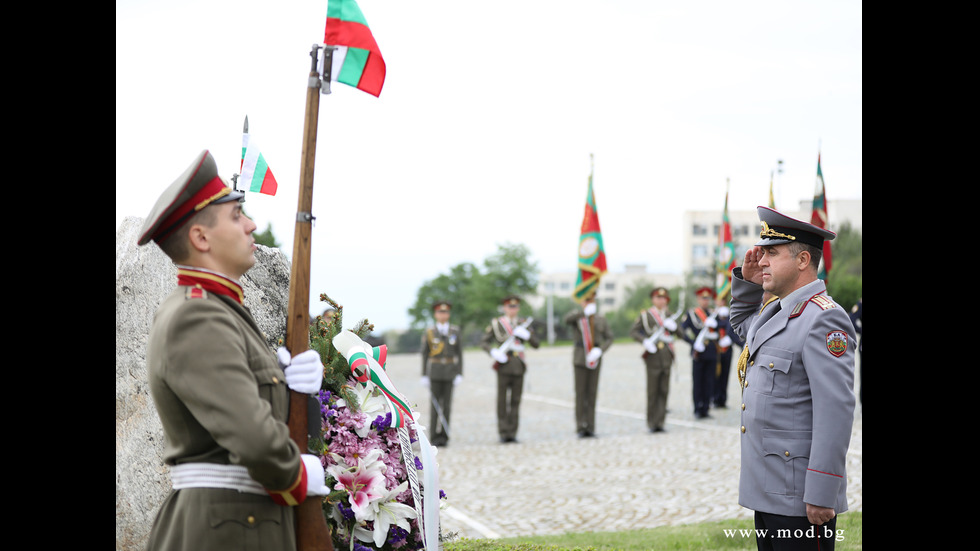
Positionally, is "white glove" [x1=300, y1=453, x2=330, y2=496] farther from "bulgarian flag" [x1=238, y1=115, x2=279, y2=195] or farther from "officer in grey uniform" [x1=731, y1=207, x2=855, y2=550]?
"officer in grey uniform" [x1=731, y1=207, x2=855, y2=550]

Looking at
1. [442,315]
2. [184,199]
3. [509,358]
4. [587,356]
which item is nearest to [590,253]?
[587,356]

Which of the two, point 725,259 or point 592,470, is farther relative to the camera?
point 725,259

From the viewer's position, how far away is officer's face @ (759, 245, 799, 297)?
3.78m

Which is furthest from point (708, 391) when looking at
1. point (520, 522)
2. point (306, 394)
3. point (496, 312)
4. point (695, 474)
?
point (496, 312)

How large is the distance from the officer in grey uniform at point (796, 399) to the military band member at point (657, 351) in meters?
9.69

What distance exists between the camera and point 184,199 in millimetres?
2588

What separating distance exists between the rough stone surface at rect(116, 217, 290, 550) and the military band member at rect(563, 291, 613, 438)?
916cm

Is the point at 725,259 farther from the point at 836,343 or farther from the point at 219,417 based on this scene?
the point at 219,417

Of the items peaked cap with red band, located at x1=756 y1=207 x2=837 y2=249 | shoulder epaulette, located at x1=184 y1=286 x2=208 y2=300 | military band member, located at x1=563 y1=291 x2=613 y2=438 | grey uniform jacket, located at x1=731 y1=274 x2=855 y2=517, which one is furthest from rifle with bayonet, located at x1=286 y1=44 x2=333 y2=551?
military band member, located at x1=563 y1=291 x2=613 y2=438

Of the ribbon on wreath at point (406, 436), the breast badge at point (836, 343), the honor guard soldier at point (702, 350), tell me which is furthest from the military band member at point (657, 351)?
A: the ribbon on wreath at point (406, 436)

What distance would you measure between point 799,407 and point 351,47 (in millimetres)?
2434

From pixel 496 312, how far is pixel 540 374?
37504mm

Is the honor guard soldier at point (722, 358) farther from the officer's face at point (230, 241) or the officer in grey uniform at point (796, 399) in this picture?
the officer's face at point (230, 241)

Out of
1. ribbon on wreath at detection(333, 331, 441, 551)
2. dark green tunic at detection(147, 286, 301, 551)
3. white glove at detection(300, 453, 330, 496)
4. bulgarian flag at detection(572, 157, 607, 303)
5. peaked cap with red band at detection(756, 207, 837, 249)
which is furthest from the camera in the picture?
bulgarian flag at detection(572, 157, 607, 303)
